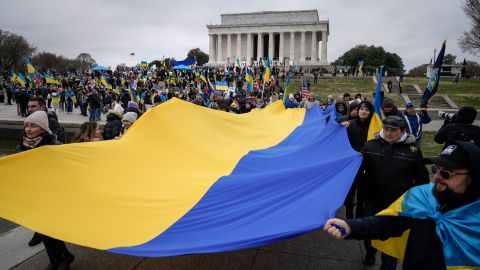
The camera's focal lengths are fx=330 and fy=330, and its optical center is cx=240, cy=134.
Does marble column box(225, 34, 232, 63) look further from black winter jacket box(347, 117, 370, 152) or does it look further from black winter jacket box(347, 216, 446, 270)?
black winter jacket box(347, 216, 446, 270)

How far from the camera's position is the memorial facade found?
71.5 metres

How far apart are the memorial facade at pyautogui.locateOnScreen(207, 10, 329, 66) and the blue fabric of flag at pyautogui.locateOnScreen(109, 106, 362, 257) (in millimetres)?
68093

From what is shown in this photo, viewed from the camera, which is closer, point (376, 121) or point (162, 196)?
point (162, 196)

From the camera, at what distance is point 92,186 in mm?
3299

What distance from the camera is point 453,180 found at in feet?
6.30

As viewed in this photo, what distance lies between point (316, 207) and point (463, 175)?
45.2 inches

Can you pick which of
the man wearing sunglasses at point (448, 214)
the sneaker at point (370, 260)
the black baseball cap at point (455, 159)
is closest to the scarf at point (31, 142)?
the man wearing sunglasses at point (448, 214)

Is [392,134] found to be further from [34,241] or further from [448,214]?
[34,241]

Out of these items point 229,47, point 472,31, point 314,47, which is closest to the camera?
point 472,31

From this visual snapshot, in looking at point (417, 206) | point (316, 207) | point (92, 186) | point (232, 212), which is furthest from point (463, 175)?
point (92, 186)

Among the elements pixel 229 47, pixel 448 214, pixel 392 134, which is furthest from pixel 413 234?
pixel 229 47

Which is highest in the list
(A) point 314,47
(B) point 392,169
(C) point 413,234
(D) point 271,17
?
(D) point 271,17

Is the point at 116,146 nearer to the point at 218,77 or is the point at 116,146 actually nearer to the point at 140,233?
the point at 140,233

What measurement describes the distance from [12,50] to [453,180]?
2719 inches
